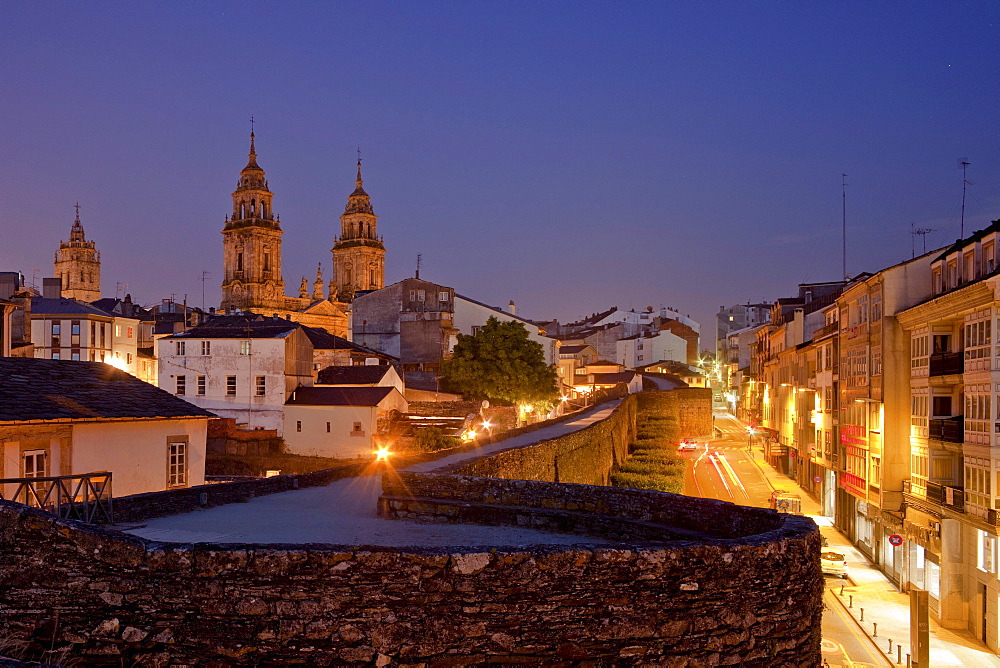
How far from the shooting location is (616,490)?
10.7 meters

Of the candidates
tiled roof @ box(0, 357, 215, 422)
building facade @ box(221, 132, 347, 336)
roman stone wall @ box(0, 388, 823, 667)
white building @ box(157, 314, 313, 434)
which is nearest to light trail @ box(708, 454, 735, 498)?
white building @ box(157, 314, 313, 434)

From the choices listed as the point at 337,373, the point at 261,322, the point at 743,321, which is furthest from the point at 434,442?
the point at 743,321

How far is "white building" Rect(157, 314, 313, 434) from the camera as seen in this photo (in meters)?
50.5

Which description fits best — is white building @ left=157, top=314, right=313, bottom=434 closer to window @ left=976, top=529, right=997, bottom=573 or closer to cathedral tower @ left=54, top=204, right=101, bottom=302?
window @ left=976, top=529, right=997, bottom=573

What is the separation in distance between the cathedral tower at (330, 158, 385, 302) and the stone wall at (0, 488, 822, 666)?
123 metres

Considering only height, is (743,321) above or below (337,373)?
above

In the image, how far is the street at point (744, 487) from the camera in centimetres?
2193

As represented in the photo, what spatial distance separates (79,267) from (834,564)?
153619 millimetres

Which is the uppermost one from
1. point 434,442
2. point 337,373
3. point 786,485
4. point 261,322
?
point 261,322

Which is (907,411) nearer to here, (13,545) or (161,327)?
(13,545)

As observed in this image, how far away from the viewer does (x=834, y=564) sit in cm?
3162

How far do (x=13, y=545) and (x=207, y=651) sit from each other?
2.01m

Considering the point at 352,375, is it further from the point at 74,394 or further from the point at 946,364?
the point at 946,364

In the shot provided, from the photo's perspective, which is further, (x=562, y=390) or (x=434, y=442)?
(x=562, y=390)
